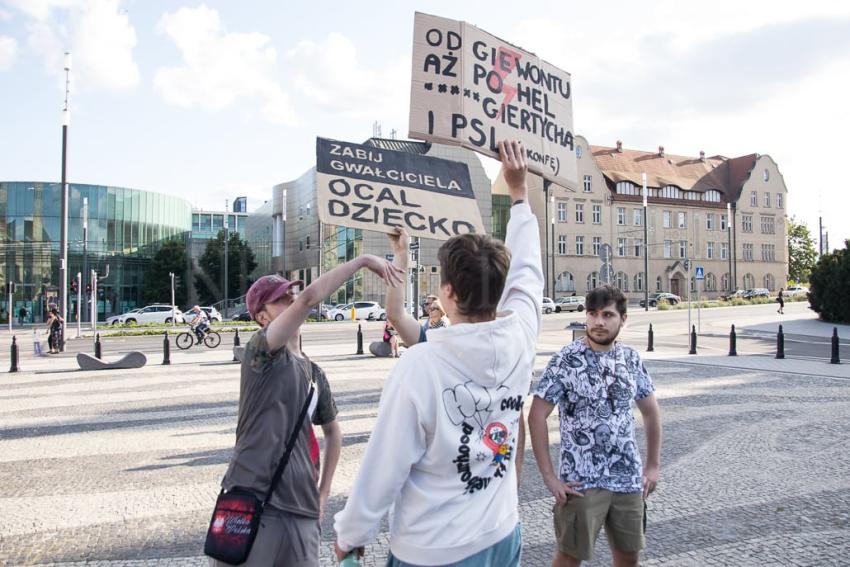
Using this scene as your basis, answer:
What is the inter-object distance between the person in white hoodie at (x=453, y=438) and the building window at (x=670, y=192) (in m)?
72.0

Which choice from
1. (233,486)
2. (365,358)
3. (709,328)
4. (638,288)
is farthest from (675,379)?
(638,288)

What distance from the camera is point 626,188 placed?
222 ft

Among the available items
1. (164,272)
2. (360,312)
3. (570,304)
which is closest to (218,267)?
(164,272)

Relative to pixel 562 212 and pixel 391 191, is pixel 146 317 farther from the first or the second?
pixel 391 191

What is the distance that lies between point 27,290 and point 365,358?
4935 cm

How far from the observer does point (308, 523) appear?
2746mm

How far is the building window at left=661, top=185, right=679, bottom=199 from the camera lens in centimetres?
6962

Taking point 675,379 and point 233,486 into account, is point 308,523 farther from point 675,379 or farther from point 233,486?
point 675,379

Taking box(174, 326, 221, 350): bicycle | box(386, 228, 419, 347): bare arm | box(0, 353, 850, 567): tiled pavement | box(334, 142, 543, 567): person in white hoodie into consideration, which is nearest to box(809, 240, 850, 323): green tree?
box(0, 353, 850, 567): tiled pavement

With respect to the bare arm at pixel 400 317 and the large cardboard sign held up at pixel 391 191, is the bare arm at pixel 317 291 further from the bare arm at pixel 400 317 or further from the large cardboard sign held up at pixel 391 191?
the large cardboard sign held up at pixel 391 191

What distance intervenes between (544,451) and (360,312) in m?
45.1

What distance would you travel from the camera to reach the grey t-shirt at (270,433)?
8.81ft

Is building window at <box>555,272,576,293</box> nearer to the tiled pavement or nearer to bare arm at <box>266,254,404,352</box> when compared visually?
the tiled pavement

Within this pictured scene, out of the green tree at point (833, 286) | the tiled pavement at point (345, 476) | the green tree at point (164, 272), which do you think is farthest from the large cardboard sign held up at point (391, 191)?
the green tree at point (164, 272)
